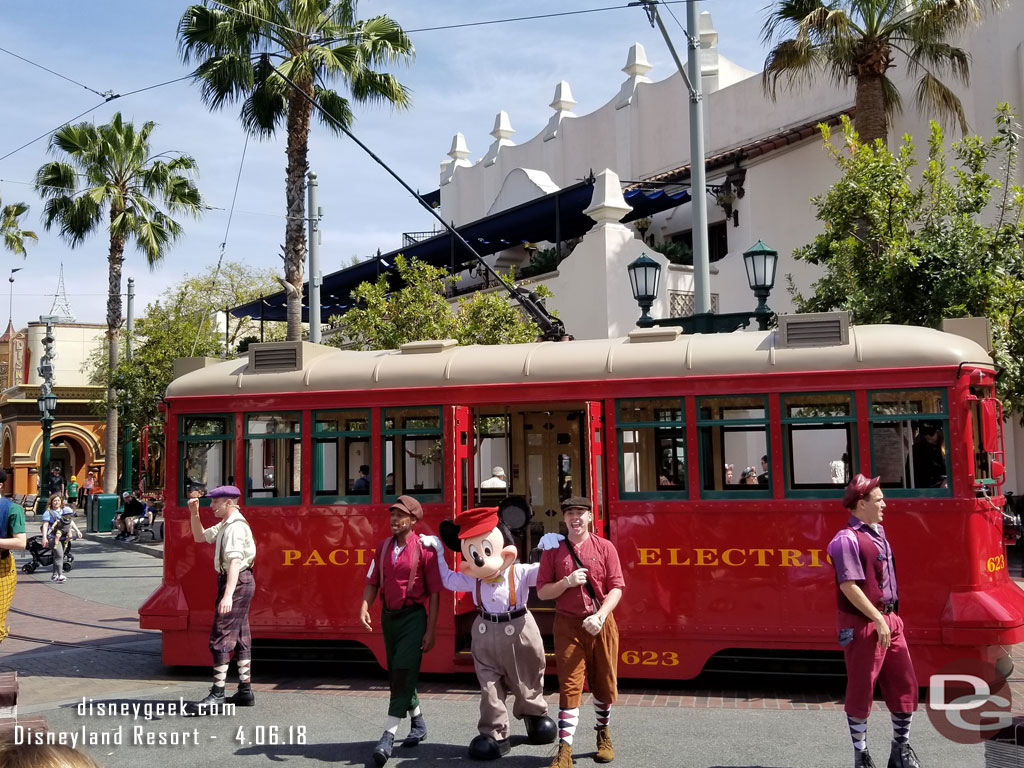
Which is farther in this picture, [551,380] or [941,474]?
→ [551,380]

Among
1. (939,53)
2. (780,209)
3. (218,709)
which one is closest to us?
(218,709)

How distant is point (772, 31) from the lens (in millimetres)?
17516

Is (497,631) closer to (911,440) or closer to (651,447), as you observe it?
(651,447)

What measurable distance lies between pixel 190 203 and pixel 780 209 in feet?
57.0

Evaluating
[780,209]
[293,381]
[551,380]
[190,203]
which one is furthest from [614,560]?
[190,203]

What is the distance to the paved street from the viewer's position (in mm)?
6652

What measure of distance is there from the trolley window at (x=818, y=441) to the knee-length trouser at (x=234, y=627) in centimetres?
469

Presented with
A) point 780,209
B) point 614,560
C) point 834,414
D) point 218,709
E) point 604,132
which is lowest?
point 218,709

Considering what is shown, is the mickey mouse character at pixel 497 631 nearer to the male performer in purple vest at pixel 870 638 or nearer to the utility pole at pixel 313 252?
the male performer in purple vest at pixel 870 638

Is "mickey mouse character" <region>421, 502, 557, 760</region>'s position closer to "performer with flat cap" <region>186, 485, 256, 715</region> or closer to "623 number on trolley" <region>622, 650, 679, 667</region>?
"623 number on trolley" <region>622, 650, 679, 667</region>

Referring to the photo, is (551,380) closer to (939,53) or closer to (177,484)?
(177,484)

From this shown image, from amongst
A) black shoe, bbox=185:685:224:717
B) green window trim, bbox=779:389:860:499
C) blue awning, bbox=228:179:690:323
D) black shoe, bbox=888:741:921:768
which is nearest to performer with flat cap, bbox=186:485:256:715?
black shoe, bbox=185:685:224:717

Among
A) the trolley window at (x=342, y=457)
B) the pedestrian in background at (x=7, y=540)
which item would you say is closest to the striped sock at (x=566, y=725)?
the trolley window at (x=342, y=457)

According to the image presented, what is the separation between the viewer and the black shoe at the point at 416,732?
687 cm
